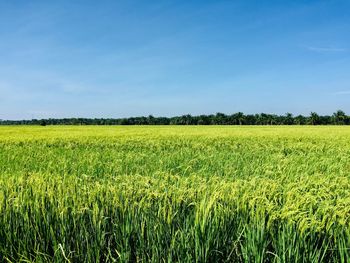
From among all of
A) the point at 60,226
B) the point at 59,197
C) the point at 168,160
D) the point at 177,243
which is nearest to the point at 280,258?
the point at 177,243

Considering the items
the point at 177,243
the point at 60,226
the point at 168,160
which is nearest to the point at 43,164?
the point at 168,160

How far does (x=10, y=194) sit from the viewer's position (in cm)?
372

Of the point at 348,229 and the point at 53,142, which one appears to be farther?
the point at 53,142

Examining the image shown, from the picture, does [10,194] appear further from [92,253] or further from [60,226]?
[92,253]

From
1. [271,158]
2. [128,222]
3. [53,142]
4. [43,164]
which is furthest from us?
[53,142]

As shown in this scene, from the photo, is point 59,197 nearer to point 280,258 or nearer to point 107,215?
point 107,215

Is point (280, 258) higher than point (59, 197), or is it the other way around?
point (59, 197)

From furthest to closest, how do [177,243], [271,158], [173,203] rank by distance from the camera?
1. [271,158]
2. [173,203]
3. [177,243]

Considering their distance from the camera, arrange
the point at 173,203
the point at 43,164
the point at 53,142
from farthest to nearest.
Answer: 1. the point at 53,142
2. the point at 43,164
3. the point at 173,203

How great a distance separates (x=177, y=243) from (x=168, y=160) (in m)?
5.30

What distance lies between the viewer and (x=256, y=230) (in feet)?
9.30

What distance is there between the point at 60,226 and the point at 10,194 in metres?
1.00

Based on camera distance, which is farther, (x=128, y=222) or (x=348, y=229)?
(x=128, y=222)

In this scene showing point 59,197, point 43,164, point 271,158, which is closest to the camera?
point 59,197
